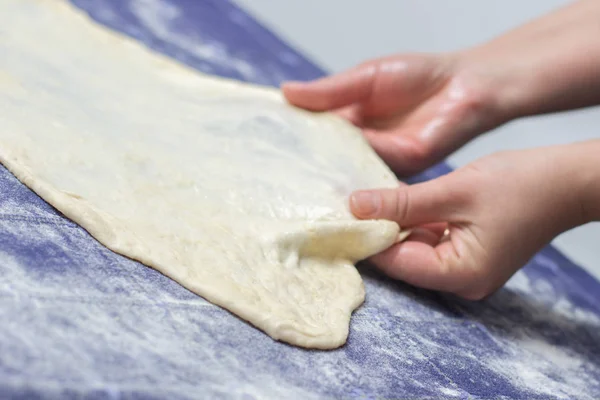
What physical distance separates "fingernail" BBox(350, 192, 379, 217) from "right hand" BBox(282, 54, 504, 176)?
31 cm

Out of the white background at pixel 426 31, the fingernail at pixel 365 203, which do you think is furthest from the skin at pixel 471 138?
the white background at pixel 426 31

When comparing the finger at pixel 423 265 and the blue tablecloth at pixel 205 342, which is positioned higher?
the finger at pixel 423 265

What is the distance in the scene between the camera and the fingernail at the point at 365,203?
98cm

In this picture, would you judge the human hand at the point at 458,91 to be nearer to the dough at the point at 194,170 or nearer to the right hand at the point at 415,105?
the right hand at the point at 415,105

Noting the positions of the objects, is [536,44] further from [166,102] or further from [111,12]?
[111,12]

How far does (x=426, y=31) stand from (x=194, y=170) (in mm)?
2162

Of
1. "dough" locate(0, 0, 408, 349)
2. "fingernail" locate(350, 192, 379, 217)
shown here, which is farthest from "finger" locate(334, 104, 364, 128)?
"fingernail" locate(350, 192, 379, 217)

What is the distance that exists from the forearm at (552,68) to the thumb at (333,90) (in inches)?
10.5

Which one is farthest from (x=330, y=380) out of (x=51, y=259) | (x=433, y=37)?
(x=433, y=37)

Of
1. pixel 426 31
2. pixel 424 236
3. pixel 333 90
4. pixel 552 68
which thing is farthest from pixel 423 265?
pixel 426 31

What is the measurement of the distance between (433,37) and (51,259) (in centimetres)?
245

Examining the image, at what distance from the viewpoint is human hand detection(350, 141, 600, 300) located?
1013 mm

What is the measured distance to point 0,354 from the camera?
0.54m

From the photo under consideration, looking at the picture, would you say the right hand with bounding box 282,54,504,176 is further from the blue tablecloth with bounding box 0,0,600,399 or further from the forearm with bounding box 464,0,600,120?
the blue tablecloth with bounding box 0,0,600,399
